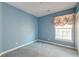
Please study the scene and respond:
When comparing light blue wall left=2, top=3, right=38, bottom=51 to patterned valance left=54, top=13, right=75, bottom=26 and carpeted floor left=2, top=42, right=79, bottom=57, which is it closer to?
carpeted floor left=2, top=42, right=79, bottom=57

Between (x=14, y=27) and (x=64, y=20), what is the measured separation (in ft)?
8.88

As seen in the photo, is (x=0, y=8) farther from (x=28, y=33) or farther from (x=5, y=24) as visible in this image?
(x=28, y=33)

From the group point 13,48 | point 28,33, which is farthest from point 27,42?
point 13,48

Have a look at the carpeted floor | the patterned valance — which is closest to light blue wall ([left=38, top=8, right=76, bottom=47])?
the patterned valance

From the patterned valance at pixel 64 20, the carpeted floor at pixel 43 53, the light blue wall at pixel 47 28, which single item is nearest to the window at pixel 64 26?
the patterned valance at pixel 64 20

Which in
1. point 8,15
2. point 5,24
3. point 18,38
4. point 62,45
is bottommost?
point 62,45

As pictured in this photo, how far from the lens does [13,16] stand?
363 cm

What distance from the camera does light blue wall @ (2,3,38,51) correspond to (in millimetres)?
3197

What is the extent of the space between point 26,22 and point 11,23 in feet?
4.29

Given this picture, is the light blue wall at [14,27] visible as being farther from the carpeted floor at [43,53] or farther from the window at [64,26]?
the window at [64,26]

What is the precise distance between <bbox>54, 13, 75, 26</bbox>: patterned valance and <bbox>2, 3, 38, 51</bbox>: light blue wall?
1.75m

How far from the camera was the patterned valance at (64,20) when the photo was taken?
409 cm

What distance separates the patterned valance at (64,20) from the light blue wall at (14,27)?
1.75m

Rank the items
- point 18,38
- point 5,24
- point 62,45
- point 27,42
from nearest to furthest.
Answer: point 5,24
point 18,38
point 62,45
point 27,42
